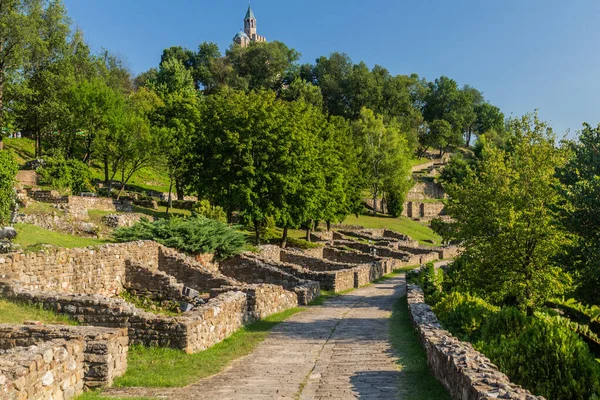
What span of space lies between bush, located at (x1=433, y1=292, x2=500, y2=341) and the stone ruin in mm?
5876

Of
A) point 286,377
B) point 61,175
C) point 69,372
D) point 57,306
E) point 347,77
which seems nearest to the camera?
point 69,372

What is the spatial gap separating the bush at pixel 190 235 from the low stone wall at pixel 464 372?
1304cm

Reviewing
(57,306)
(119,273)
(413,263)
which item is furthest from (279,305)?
(413,263)

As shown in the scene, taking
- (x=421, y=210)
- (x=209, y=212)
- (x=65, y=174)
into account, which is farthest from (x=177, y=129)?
(x=421, y=210)

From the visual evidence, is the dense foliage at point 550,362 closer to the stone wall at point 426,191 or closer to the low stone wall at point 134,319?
the low stone wall at point 134,319

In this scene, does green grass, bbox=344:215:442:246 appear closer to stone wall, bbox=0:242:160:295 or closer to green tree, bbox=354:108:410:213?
green tree, bbox=354:108:410:213

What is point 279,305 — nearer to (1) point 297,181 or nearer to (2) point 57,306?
(2) point 57,306

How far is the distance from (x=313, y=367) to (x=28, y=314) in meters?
6.44

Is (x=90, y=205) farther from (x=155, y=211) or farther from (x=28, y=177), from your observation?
(x=28, y=177)

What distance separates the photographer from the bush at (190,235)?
71.4ft

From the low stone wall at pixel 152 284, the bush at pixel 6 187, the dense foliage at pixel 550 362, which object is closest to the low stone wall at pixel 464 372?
the dense foliage at pixel 550 362

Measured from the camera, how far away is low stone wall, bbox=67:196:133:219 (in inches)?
1194

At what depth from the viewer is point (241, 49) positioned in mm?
103250

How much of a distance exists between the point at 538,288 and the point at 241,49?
306 feet
